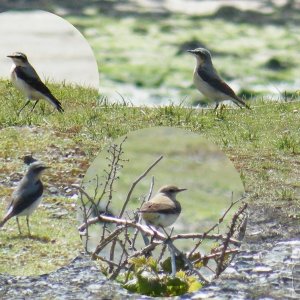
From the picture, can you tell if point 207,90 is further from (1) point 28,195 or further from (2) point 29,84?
(1) point 28,195

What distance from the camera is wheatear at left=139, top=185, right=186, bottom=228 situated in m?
7.74

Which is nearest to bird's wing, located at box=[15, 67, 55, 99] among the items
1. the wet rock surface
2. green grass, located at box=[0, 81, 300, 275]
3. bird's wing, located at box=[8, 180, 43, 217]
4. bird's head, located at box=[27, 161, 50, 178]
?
green grass, located at box=[0, 81, 300, 275]

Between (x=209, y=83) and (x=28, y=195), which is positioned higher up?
(x=209, y=83)

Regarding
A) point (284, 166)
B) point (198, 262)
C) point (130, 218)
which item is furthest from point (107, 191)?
point (284, 166)

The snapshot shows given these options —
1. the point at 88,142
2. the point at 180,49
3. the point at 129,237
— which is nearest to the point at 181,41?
the point at 180,49

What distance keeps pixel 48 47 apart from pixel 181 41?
245cm

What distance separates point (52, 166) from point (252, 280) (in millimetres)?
1532

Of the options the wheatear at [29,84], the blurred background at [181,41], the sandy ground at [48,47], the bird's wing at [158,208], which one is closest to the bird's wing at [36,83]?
the wheatear at [29,84]

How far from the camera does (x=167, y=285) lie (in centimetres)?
788

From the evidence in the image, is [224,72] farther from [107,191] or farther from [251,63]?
[107,191]

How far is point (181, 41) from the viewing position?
632 inches

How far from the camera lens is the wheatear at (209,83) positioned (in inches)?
437

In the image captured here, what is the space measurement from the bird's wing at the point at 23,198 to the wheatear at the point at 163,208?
751mm

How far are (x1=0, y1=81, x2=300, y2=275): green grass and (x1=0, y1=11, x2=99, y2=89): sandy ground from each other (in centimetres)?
68
